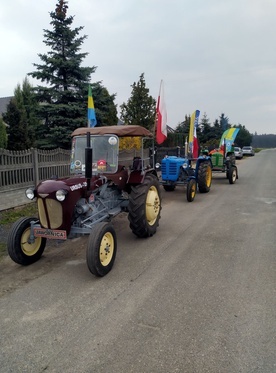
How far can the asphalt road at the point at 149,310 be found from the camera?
2605 millimetres

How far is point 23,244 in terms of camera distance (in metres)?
4.59

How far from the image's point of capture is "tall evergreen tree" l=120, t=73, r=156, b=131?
2014 centimetres

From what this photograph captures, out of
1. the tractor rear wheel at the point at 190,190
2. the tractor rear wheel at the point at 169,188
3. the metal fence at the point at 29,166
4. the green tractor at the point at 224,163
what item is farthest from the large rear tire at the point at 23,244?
the green tractor at the point at 224,163

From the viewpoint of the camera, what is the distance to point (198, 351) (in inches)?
106

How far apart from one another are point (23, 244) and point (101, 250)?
1.28 metres

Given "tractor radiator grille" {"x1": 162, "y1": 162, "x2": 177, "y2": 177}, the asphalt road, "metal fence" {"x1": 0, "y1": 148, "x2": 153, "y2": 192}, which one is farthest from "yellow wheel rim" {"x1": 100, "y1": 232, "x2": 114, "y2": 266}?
"tractor radiator grille" {"x1": 162, "y1": 162, "x2": 177, "y2": 177}

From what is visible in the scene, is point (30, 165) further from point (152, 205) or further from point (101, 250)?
point (101, 250)

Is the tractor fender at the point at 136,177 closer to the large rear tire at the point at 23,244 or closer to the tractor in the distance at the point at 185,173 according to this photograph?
the large rear tire at the point at 23,244

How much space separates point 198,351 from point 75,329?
122 cm

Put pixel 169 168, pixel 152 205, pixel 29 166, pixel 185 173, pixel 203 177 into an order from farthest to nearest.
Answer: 1. pixel 203 177
2. pixel 185 173
3. pixel 169 168
4. pixel 29 166
5. pixel 152 205

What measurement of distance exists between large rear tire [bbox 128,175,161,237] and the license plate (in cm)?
146

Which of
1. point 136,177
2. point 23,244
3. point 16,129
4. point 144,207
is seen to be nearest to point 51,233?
point 23,244

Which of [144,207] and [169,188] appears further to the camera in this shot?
[169,188]

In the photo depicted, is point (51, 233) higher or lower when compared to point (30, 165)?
lower
